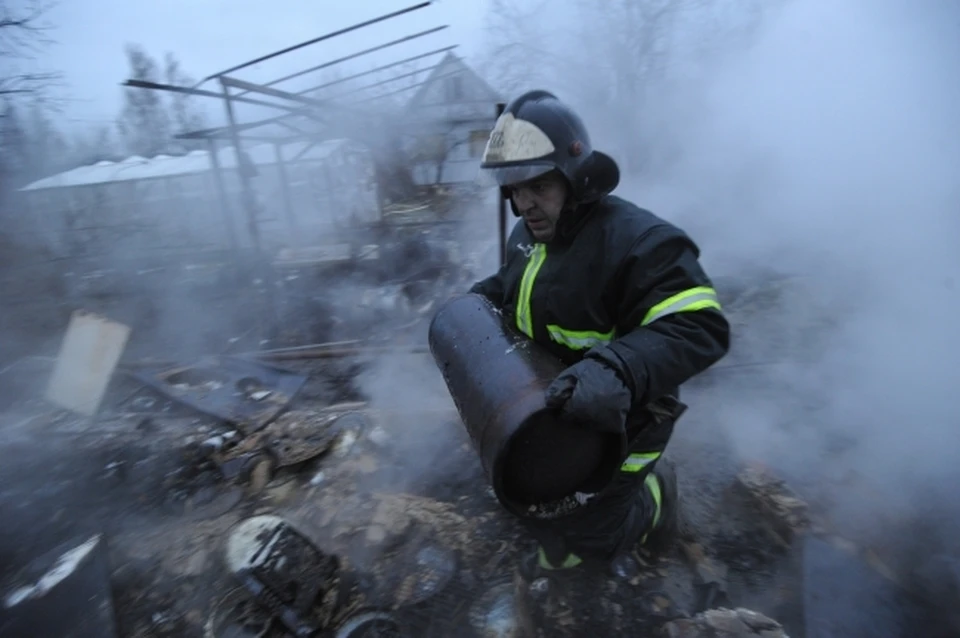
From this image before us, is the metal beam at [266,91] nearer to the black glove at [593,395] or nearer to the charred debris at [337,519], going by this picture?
the charred debris at [337,519]

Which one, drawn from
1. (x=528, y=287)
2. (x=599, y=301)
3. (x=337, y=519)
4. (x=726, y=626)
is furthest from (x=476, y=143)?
(x=726, y=626)

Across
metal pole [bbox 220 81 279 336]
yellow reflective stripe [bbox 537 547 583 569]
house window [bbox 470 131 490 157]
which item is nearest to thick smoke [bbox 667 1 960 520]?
yellow reflective stripe [bbox 537 547 583 569]

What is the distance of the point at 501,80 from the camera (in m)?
12.7

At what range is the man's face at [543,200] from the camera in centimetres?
181

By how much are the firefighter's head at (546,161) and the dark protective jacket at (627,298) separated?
0.07m

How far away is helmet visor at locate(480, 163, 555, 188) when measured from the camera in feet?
5.66

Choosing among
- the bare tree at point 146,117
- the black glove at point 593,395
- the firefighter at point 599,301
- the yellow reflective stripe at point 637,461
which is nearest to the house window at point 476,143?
the firefighter at point 599,301

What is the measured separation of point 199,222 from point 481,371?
1748cm

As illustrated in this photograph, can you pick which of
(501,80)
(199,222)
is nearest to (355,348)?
(501,80)

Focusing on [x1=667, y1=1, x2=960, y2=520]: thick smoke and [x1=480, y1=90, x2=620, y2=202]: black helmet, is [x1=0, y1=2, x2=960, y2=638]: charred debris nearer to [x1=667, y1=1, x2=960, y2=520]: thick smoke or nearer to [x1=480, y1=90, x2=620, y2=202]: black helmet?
[x1=667, y1=1, x2=960, y2=520]: thick smoke

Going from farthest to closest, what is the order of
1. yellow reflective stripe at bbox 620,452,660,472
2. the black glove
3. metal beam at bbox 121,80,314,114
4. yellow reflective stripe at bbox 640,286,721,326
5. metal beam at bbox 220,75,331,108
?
metal beam at bbox 220,75,331,108, metal beam at bbox 121,80,314,114, yellow reflective stripe at bbox 620,452,660,472, yellow reflective stripe at bbox 640,286,721,326, the black glove

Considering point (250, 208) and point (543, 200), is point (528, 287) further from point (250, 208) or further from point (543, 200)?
point (250, 208)

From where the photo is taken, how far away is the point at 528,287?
196 cm

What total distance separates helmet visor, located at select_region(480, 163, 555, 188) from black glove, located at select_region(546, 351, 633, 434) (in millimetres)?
708
